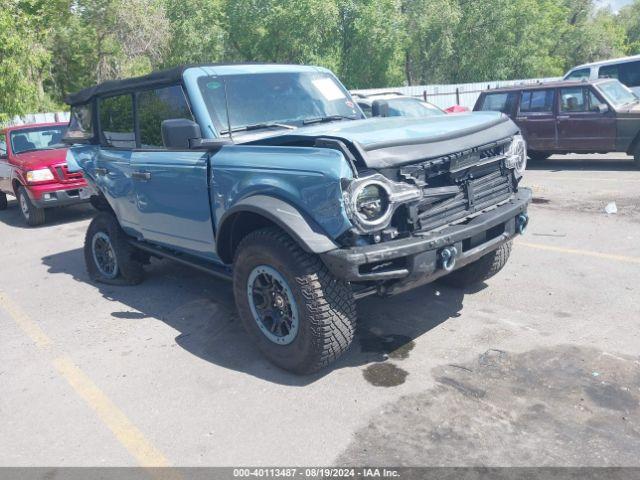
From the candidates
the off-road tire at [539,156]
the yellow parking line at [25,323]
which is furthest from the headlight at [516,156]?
the off-road tire at [539,156]

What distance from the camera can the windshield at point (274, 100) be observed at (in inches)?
184

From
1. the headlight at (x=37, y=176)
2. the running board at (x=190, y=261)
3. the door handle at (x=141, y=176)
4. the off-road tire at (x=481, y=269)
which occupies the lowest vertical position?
the off-road tire at (x=481, y=269)

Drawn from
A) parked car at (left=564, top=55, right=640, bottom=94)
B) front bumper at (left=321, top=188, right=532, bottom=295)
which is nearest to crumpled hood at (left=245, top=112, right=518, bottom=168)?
front bumper at (left=321, top=188, right=532, bottom=295)

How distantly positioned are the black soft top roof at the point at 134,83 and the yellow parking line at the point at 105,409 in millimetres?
2285

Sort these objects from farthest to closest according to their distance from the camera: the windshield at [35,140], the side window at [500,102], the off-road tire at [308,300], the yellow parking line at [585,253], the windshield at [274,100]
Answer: the side window at [500,102] → the windshield at [35,140] → the yellow parking line at [585,253] → the windshield at [274,100] → the off-road tire at [308,300]

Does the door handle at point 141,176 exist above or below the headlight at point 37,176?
above

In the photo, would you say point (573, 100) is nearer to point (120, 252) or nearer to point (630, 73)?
point (630, 73)

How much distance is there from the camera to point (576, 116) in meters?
11.5

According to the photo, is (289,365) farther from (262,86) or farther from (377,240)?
(262,86)

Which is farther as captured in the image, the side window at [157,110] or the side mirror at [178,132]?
the side window at [157,110]

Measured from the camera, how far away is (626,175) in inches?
414

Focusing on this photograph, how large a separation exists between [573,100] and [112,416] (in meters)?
10.7

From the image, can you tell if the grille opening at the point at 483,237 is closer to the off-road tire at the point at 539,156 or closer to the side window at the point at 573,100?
the side window at the point at 573,100

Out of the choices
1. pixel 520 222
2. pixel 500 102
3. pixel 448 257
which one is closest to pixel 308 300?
pixel 448 257
